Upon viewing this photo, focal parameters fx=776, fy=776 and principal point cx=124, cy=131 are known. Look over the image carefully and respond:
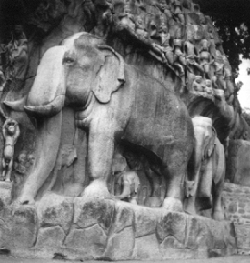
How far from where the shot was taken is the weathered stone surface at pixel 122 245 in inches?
368

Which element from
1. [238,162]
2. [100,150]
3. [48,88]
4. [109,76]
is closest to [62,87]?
[48,88]

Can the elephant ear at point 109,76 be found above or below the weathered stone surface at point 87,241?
above

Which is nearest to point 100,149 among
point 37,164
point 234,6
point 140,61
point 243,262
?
point 37,164

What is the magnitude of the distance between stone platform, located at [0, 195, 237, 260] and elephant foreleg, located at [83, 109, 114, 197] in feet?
1.12

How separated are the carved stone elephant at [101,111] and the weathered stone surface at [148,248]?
638 mm

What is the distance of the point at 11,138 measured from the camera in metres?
9.52

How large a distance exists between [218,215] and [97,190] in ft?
8.76

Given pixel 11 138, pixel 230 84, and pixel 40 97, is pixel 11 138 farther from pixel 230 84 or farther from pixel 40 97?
pixel 230 84

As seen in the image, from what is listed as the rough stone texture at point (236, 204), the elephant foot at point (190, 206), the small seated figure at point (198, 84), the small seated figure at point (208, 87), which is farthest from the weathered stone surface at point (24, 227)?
the rough stone texture at point (236, 204)

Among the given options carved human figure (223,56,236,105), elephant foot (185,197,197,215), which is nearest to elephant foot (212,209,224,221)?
elephant foot (185,197,197,215)

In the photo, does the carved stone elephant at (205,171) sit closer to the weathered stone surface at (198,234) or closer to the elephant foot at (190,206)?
the elephant foot at (190,206)

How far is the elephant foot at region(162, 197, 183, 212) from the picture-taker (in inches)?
401

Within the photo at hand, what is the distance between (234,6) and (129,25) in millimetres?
5756

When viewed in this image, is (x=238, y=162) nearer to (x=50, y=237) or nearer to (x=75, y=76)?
(x=75, y=76)
